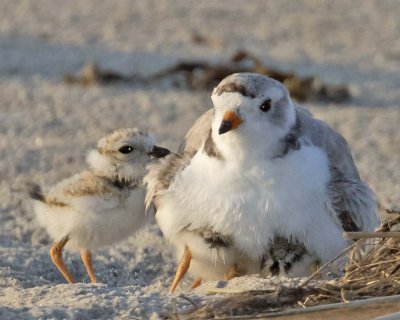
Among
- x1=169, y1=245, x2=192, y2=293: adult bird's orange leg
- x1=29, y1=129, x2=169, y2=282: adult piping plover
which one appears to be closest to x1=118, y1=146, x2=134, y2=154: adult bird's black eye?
x1=29, y1=129, x2=169, y2=282: adult piping plover

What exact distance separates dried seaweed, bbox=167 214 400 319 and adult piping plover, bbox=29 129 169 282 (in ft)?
5.26

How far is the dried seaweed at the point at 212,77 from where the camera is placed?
8648 mm

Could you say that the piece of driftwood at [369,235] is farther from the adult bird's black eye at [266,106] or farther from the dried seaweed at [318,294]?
the adult bird's black eye at [266,106]

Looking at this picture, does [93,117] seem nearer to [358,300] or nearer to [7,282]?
[7,282]

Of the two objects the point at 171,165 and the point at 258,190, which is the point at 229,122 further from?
the point at 171,165

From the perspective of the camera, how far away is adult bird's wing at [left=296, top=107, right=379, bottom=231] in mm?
4586

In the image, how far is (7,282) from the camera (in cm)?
469

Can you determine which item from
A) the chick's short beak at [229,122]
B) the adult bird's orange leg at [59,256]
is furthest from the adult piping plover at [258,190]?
the adult bird's orange leg at [59,256]

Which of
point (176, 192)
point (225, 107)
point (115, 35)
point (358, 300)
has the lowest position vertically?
point (358, 300)

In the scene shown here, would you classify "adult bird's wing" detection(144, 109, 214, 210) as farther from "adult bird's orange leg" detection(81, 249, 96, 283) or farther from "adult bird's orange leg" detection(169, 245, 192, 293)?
"adult bird's orange leg" detection(81, 249, 96, 283)

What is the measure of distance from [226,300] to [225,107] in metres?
1.05

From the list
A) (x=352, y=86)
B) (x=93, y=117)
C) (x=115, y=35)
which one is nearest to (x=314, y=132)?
(x=93, y=117)

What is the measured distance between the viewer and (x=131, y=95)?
8.89 m

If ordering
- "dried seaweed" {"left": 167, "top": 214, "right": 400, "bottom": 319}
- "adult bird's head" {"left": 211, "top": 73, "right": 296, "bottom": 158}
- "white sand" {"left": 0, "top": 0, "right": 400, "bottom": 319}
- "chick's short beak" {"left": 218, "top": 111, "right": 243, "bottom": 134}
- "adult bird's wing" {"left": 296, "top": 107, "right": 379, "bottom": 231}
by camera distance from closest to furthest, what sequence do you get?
"dried seaweed" {"left": 167, "top": 214, "right": 400, "bottom": 319} < "chick's short beak" {"left": 218, "top": 111, "right": 243, "bottom": 134} < "adult bird's head" {"left": 211, "top": 73, "right": 296, "bottom": 158} < "adult bird's wing" {"left": 296, "top": 107, "right": 379, "bottom": 231} < "white sand" {"left": 0, "top": 0, "right": 400, "bottom": 319}
